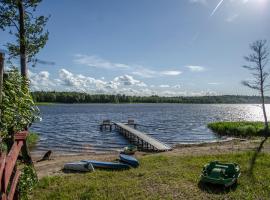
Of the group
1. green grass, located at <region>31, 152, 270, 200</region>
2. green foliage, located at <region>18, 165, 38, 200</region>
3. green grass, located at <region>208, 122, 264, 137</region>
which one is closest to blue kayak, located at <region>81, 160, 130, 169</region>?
green grass, located at <region>31, 152, 270, 200</region>

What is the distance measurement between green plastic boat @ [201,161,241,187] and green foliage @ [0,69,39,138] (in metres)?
9.40

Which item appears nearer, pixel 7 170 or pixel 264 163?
pixel 7 170

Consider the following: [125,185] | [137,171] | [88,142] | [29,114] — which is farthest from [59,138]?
[29,114]

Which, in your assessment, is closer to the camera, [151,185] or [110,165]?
[151,185]

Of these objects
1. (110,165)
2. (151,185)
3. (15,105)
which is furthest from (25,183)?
(110,165)

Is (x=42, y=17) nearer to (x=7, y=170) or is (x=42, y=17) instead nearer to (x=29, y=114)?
(x=29, y=114)

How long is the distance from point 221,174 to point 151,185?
362cm

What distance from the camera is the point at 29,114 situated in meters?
8.64

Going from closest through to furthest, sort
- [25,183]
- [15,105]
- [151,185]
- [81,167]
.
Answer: [15,105], [25,183], [151,185], [81,167]

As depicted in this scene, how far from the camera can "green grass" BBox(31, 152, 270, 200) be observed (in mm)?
13531

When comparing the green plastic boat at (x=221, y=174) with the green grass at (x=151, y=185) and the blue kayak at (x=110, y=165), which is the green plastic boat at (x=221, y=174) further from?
the blue kayak at (x=110, y=165)

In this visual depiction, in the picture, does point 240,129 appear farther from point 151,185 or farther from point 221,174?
point 151,185

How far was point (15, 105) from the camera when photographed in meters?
7.71

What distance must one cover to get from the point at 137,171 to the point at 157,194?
452cm
